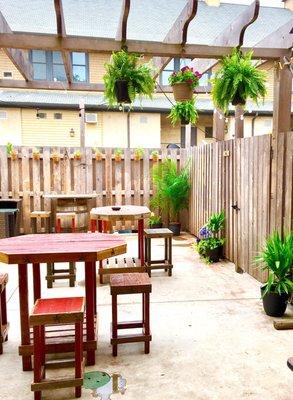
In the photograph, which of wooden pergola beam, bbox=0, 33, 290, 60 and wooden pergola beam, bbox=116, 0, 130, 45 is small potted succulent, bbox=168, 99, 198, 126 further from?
wooden pergola beam, bbox=116, 0, 130, 45

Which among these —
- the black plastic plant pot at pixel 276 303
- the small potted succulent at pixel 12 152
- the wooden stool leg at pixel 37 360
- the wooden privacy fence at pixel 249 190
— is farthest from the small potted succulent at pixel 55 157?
the wooden stool leg at pixel 37 360

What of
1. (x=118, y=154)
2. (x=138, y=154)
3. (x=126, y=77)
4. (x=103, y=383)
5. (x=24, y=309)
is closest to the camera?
(x=103, y=383)

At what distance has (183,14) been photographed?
3.80 meters

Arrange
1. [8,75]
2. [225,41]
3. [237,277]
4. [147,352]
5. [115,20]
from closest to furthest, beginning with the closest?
[147,352] < [225,41] < [237,277] < [8,75] < [115,20]

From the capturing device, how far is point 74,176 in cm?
795

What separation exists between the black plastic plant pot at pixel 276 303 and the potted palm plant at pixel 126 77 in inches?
106

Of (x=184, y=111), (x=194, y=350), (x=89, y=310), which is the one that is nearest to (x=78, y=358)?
(x=89, y=310)

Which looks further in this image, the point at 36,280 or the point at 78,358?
the point at 36,280

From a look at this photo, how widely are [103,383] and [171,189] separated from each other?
5524mm

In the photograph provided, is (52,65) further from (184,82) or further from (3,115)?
(184,82)

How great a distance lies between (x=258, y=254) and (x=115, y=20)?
14.6 meters

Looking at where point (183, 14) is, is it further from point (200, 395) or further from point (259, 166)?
point (200, 395)

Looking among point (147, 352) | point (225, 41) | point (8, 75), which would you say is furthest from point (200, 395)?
point (8, 75)

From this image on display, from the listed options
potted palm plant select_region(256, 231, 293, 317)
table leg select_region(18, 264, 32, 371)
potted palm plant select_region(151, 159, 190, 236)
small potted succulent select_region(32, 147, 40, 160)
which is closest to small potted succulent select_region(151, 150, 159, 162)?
potted palm plant select_region(151, 159, 190, 236)
